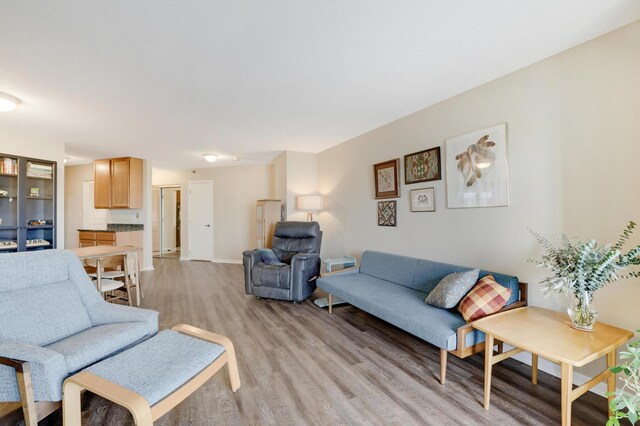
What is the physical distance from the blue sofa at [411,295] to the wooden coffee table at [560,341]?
0.54ft

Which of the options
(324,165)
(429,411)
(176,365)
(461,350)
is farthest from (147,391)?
(324,165)

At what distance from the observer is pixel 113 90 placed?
2438 mm

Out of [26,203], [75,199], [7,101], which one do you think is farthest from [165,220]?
[7,101]

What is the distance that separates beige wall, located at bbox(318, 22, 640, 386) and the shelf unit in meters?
5.10

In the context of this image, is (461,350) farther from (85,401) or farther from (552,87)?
(85,401)

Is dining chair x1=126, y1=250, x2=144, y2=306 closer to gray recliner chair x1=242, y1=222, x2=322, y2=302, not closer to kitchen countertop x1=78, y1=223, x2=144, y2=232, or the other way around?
gray recliner chair x1=242, y1=222, x2=322, y2=302

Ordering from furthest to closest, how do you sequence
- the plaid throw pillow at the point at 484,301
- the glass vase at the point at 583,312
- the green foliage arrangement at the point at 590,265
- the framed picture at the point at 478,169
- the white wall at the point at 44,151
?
the white wall at the point at 44,151 < the framed picture at the point at 478,169 < the plaid throw pillow at the point at 484,301 < the glass vase at the point at 583,312 < the green foliage arrangement at the point at 590,265

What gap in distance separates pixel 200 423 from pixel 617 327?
Result: 2545mm

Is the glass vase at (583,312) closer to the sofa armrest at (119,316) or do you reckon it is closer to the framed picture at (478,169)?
the framed picture at (478,169)

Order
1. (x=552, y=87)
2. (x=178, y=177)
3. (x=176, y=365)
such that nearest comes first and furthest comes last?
(x=176, y=365) → (x=552, y=87) → (x=178, y=177)

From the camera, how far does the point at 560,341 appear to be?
1.50 m

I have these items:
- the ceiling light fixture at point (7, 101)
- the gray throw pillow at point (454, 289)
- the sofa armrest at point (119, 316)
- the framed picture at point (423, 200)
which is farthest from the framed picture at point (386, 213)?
the ceiling light fixture at point (7, 101)

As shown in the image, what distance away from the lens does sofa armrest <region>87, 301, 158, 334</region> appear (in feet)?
6.08

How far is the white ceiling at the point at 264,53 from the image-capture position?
4.98ft
